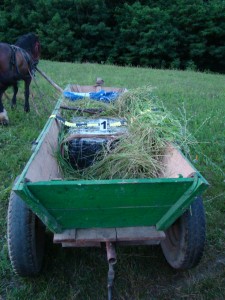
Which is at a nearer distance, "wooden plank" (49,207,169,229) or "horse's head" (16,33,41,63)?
"wooden plank" (49,207,169,229)

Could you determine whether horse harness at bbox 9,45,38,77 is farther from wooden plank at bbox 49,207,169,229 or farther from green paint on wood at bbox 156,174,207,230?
green paint on wood at bbox 156,174,207,230

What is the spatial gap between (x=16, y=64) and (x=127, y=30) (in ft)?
63.1

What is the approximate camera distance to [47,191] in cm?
218

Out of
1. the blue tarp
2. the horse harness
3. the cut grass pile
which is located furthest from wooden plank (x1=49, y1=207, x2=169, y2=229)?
the horse harness

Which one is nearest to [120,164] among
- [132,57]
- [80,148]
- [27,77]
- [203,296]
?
[80,148]

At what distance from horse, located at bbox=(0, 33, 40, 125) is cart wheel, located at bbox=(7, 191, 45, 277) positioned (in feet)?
12.7

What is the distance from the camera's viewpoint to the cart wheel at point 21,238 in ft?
8.68

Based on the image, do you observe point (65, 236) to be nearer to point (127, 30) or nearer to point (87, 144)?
point (87, 144)

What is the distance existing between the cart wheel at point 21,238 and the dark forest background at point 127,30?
22.1 metres

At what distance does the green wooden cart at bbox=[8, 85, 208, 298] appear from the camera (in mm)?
2189

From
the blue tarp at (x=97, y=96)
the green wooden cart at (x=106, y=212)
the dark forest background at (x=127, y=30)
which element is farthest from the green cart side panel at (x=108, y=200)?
the dark forest background at (x=127, y=30)

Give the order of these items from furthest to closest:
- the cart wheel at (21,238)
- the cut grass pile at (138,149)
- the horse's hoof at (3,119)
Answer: the horse's hoof at (3,119)
the cut grass pile at (138,149)
the cart wheel at (21,238)

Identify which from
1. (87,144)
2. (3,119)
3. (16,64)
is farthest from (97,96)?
(16,64)

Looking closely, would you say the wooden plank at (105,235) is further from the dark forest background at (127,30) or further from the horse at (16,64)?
the dark forest background at (127,30)
